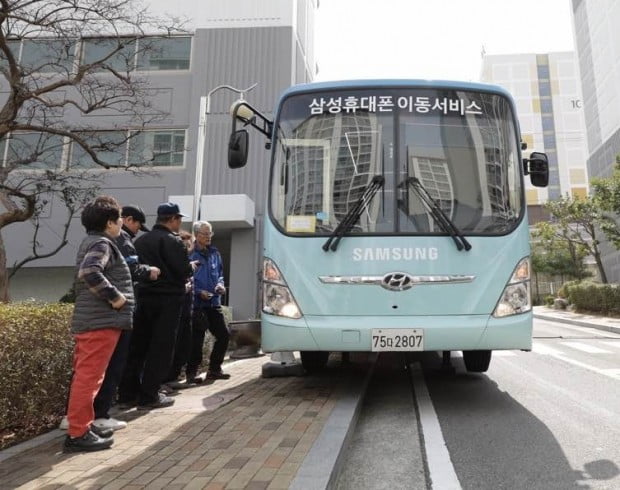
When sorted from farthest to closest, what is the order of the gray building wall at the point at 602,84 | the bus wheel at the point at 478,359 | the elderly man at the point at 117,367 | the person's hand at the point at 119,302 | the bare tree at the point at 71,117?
1. the gray building wall at the point at 602,84
2. the bare tree at the point at 71,117
3. the bus wheel at the point at 478,359
4. the elderly man at the point at 117,367
5. the person's hand at the point at 119,302

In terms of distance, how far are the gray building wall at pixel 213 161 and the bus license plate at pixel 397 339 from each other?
12.2 meters

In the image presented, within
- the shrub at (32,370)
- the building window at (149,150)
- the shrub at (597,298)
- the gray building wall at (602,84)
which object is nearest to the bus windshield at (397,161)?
the shrub at (32,370)

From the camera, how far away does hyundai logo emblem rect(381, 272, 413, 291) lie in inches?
171

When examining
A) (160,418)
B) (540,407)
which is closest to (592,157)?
(540,407)

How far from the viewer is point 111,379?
3715 millimetres

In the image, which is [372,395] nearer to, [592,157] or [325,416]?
[325,416]

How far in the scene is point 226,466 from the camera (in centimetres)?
284

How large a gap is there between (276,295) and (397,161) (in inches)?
67.5

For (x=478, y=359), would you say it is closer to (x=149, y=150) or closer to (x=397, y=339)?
(x=397, y=339)

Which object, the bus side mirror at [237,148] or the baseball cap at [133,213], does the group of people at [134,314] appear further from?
the bus side mirror at [237,148]

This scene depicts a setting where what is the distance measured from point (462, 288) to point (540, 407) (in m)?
1.53

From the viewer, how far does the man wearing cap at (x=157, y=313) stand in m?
4.38

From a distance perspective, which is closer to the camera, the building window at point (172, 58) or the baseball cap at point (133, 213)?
the baseball cap at point (133, 213)

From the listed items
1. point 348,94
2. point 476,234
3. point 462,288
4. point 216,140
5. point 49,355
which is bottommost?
point 49,355
